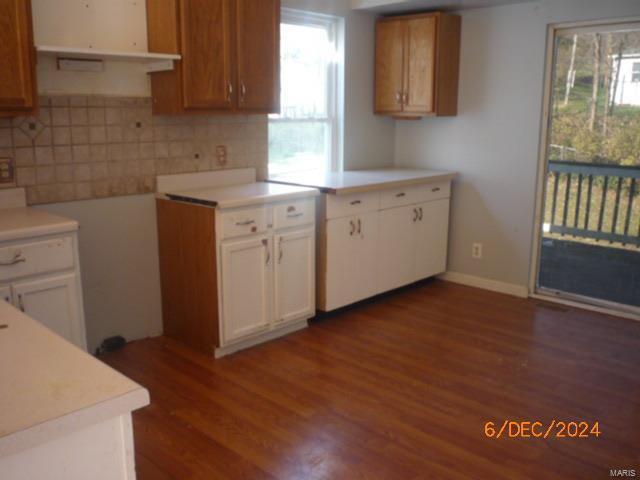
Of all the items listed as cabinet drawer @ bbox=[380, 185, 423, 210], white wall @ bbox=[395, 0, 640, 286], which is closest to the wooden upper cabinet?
cabinet drawer @ bbox=[380, 185, 423, 210]

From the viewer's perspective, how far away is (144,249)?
3.52 metres

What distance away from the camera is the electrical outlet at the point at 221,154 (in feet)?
12.4

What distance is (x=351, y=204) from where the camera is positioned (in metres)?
3.88

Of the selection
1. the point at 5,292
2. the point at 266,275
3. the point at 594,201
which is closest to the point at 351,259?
the point at 266,275

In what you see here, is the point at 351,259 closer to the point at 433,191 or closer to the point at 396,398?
the point at 433,191

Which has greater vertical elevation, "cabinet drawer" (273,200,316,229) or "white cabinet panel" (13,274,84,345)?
"cabinet drawer" (273,200,316,229)

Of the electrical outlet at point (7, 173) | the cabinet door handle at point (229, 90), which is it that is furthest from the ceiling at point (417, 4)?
the electrical outlet at point (7, 173)

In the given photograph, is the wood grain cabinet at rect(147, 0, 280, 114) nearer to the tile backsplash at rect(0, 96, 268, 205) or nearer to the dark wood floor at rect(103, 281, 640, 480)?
the tile backsplash at rect(0, 96, 268, 205)

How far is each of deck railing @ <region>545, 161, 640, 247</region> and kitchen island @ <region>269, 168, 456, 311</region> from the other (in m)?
0.78

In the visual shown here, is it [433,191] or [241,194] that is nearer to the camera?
[241,194]

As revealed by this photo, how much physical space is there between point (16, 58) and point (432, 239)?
308 cm

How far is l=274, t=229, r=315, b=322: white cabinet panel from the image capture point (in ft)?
11.6

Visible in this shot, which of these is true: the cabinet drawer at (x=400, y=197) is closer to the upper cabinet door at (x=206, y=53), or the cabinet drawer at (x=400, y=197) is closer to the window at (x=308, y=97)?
the window at (x=308, y=97)

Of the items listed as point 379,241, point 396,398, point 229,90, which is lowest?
point 396,398
